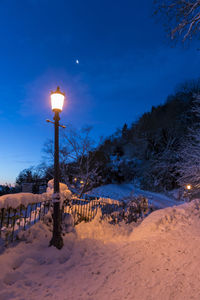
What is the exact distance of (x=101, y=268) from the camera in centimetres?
390

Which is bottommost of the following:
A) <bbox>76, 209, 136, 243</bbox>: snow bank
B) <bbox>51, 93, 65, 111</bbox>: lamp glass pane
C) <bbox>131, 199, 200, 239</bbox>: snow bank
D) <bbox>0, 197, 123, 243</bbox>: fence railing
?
<bbox>76, 209, 136, 243</bbox>: snow bank

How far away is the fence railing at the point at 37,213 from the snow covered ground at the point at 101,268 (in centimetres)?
36

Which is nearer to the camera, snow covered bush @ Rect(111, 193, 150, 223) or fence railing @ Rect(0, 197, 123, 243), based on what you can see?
fence railing @ Rect(0, 197, 123, 243)

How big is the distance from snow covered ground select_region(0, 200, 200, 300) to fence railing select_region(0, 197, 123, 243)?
0.36 meters

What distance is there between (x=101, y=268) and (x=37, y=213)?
3130 millimetres

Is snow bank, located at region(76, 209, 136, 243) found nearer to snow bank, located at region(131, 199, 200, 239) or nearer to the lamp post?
snow bank, located at region(131, 199, 200, 239)

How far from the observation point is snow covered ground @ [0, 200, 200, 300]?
3.01 meters

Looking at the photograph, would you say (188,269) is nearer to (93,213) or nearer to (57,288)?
(57,288)

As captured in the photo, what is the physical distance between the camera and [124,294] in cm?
297

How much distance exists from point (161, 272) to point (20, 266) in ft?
9.22

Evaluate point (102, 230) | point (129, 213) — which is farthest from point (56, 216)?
point (129, 213)

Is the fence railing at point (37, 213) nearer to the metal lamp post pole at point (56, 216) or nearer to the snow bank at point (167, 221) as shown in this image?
the metal lamp post pole at point (56, 216)

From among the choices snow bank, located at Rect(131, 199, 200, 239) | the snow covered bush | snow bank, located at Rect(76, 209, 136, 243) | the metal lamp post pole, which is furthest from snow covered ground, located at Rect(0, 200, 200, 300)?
the snow covered bush

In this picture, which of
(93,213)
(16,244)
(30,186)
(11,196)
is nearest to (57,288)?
(16,244)
